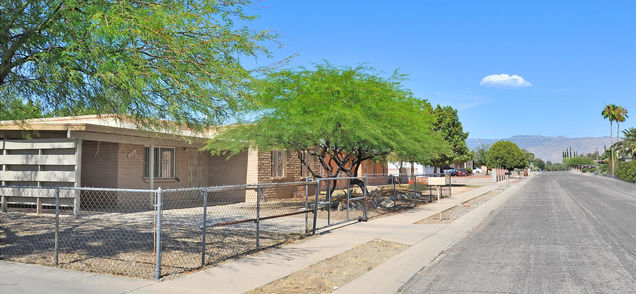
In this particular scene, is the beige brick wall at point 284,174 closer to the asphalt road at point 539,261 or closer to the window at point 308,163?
the window at point 308,163

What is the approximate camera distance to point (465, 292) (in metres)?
6.35

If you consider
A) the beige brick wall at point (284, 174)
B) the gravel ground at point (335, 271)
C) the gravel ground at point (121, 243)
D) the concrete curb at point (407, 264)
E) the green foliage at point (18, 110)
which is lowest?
the concrete curb at point (407, 264)

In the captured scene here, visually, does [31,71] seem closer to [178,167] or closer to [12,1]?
[12,1]

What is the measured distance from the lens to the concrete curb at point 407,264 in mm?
6750

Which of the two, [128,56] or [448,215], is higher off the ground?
[128,56]

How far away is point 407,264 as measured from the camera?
330 inches

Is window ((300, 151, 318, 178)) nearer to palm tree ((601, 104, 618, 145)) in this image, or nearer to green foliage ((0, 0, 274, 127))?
green foliage ((0, 0, 274, 127))

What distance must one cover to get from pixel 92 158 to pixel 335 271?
12.8 meters

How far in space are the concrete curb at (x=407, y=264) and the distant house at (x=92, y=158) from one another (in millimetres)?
7077

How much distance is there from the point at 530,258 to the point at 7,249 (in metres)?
10.4

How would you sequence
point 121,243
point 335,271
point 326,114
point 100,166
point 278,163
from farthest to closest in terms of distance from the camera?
point 278,163
point 100,166
point 326,114
point 121,243
point 335,271

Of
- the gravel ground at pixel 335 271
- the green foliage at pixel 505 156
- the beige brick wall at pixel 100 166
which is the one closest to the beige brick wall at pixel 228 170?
the beige brick wall at pixel 100 166

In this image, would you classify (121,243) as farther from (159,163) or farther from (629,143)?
(629,143)

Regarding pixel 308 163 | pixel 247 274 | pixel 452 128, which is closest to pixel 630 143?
pixel 452 128
